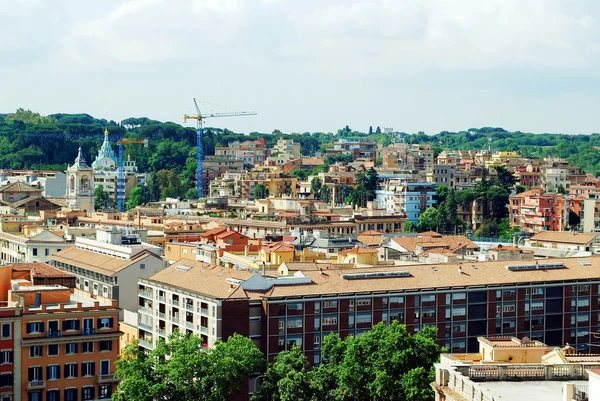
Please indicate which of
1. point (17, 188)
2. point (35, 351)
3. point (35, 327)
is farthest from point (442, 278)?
point (17, 188)

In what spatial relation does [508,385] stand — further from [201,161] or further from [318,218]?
[201,161]

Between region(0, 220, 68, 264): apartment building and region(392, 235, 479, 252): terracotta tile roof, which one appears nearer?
region(0, 220, 68, 264): apartment building

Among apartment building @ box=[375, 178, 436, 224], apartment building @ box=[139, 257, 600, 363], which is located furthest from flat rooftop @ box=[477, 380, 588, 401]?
apartment building @ box=[375, 178, 436, 224]

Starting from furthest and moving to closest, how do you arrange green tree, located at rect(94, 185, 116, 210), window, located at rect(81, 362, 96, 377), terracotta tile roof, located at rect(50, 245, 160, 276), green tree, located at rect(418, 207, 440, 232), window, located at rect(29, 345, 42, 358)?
green tree, located at rect(94, 185, 116, 210), green tree, located at rect(418, 207, 440, 232), terracotta tile roof, located at rect(50, 245, 160, 276), window, located at rect(81, 362, 96, 377), window, located at rect(29, 345, 42, 358)

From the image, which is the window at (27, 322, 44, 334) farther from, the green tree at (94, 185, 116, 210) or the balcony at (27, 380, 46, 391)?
the green tree at (94, 185, 116, 210)

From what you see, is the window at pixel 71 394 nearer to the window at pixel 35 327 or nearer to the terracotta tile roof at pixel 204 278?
the window at pixel 35 327

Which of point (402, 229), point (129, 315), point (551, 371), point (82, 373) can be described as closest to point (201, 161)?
point (402, 229)
